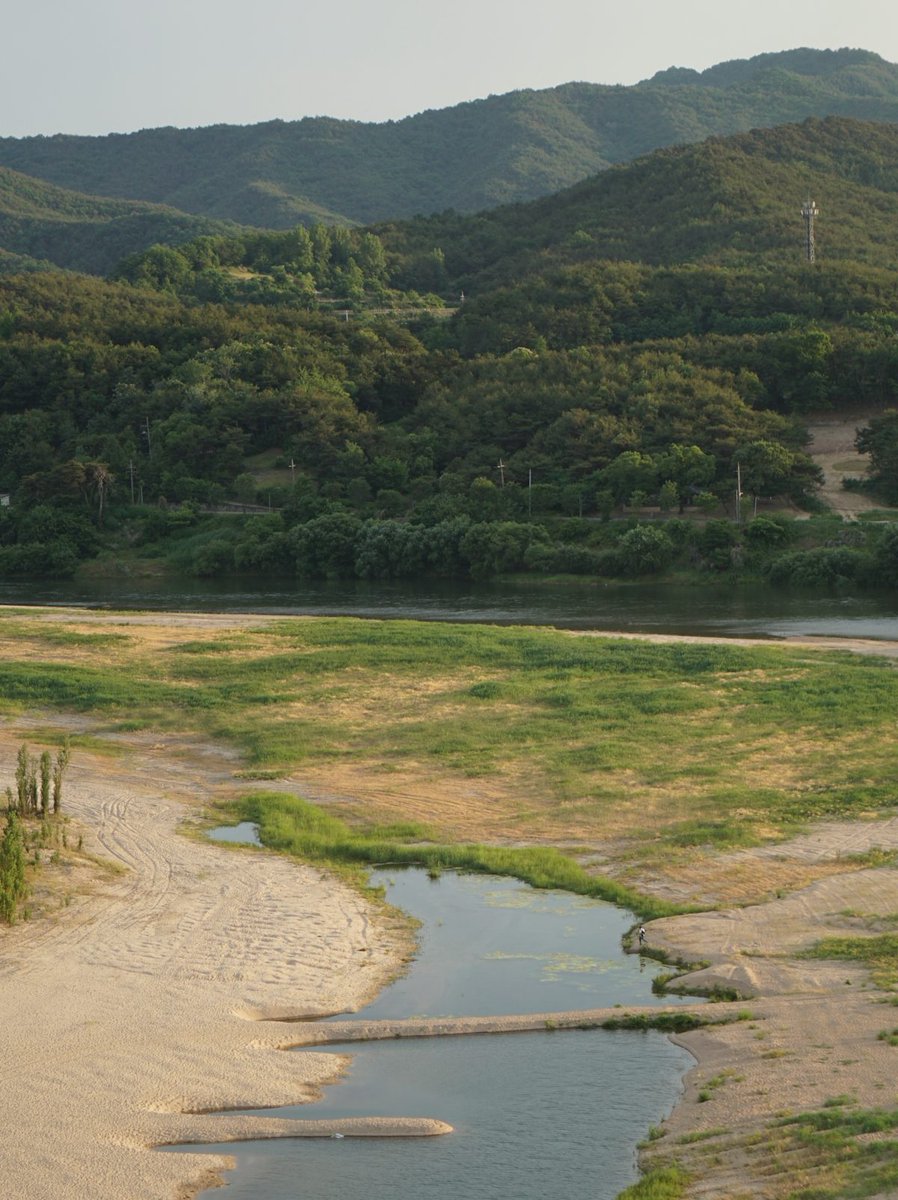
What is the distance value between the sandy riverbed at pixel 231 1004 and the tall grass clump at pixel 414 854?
0.77 metres

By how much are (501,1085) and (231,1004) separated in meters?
3.32

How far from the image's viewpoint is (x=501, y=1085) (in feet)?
45.1

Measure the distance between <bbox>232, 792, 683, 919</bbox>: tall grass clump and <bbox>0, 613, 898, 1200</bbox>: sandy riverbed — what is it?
765 mm

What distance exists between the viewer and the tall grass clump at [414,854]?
19641 millimetres

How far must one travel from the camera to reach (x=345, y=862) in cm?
2145

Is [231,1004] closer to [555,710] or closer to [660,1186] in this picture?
[660,1186]

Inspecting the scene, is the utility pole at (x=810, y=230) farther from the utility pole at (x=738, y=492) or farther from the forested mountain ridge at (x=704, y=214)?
the utility pole at (x=738, y=492)

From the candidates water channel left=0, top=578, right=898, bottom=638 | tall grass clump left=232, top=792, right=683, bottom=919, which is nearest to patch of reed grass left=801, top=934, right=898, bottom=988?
tall grass clump left=232, top=792, right=683, bottom=919

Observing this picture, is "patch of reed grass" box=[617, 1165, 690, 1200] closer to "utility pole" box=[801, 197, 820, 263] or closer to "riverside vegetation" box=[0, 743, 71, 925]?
"riverside vegetation" box=[0, 743, 71, 925]

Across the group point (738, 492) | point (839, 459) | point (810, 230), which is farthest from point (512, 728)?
point (810, 230)

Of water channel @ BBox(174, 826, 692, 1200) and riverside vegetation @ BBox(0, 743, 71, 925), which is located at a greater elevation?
riverside vegetation @ BBox(0, 743, 71, 925)

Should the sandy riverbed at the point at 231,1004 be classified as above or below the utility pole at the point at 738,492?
below

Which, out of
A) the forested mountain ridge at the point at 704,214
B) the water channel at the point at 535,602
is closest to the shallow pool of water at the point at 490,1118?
the water channel at the point at 535,602

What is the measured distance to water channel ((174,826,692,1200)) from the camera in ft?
39.7
